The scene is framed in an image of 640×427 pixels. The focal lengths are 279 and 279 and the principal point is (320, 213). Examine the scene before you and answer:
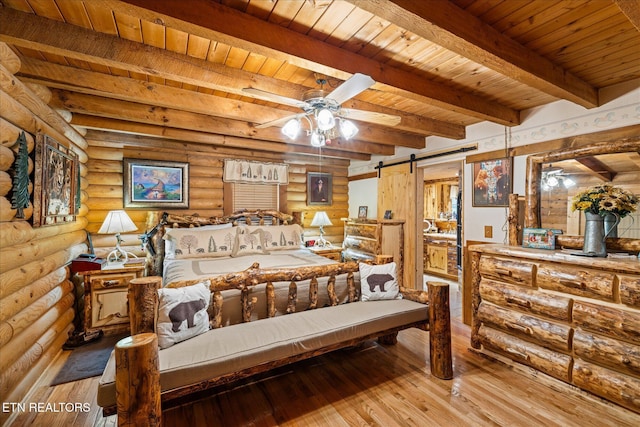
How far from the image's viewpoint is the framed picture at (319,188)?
537cm

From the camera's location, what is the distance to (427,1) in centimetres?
142

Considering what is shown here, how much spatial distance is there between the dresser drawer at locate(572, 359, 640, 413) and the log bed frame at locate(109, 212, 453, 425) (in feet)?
2.99

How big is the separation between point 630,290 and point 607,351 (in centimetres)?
47

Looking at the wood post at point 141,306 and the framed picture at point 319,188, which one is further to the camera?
the framed picture at point 319,188

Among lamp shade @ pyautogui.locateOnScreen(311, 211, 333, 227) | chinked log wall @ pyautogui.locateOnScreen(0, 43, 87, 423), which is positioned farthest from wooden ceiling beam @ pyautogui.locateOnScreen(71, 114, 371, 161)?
lamp shade @ pyautogui.locateOnScreen(311, 211, 333, 227)

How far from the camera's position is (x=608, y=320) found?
2004mm

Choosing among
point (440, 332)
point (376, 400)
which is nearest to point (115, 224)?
point (376, 400)

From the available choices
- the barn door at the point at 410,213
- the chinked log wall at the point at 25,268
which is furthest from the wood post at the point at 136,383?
the barn door at the point at 410,213

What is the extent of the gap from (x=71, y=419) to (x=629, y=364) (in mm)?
3819

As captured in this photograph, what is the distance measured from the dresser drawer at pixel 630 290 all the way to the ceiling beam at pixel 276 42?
183 centimetres

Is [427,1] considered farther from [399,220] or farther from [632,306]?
[399,220]

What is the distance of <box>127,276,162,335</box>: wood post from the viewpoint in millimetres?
1838

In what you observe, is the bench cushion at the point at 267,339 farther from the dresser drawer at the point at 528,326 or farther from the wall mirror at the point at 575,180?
the wall mirror at the point at 575,180

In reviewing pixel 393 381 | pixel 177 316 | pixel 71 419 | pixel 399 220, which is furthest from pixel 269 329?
pixel 399 220
